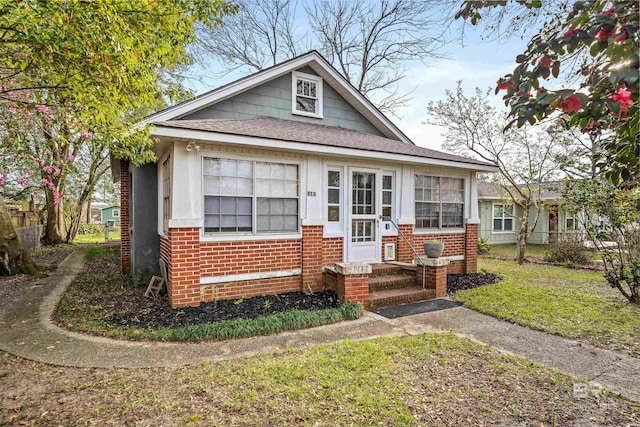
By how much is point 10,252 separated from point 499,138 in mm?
16799

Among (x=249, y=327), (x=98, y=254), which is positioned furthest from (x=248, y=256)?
(x=98, y=254)

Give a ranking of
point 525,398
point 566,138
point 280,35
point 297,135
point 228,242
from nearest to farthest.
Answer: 1. point 525,398
2. point 228,242
3. point 297,135
4. point 566,138
5. point 280,35

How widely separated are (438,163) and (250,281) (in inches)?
206

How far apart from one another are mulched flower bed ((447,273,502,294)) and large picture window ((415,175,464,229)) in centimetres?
137

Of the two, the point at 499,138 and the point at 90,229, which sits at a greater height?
the point at 499,138

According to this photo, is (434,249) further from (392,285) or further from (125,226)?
(125,226)

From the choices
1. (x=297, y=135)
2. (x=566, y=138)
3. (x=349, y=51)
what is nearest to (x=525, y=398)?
(x=297, y=135)

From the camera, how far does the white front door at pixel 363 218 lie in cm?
742

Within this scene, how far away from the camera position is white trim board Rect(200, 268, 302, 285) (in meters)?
5.93

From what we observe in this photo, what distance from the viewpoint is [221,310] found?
5559 millimetres

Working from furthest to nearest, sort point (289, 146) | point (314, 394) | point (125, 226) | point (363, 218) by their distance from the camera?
point (125, 226) → point (363, 218) → point (289, 146) → point (314, 394)

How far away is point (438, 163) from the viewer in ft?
26.3

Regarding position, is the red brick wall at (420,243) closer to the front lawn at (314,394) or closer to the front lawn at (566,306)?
the front lawn at (566,306)

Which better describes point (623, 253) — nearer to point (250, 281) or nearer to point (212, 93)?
point (250, 281)
